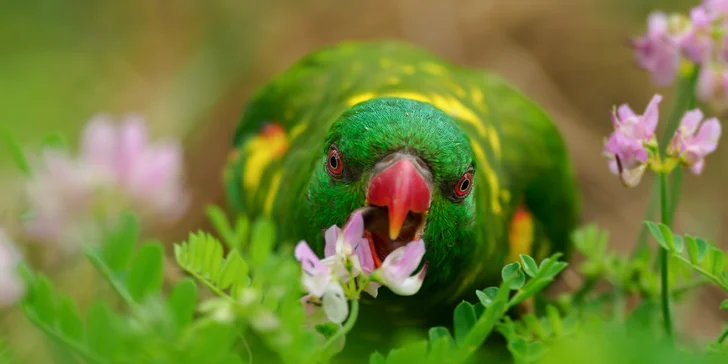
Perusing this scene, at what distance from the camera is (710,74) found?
1410 mm

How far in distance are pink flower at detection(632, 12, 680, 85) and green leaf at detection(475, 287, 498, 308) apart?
739 millimetres

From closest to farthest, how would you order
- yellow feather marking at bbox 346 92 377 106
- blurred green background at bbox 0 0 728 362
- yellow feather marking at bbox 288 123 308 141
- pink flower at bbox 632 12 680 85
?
pink flower at bbox 632 12 680 85 < yellow feather marking at bbox 346 92 377 106 < yellow feather marking at bbox 288 123 308 141 < blurred green background at bbox 0 0 728 362

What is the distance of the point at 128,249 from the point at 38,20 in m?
3.60

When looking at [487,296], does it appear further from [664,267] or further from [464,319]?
[664,267]

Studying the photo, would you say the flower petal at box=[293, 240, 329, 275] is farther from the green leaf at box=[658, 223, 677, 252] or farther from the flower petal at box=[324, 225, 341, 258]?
the green leaf at box=[658, 223, 677, 252]

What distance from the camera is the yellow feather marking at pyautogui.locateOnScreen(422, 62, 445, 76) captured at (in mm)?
1854

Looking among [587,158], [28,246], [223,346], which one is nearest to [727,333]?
[223,346]

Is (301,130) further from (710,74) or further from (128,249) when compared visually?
(128,249)

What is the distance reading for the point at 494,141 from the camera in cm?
170

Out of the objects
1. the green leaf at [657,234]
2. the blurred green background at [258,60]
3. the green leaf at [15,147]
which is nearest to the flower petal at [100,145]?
the green leaf at [15,147]

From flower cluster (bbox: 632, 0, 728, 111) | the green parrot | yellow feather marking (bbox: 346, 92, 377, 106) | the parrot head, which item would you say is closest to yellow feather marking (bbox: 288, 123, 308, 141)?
the green parrot

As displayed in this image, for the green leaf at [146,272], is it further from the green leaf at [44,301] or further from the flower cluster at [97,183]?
the flower cluster at [97,183]

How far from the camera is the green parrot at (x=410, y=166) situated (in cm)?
117

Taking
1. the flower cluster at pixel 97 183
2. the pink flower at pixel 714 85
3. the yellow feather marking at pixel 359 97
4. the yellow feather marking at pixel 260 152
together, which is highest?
the yellow feather marking at pixel 260 152
